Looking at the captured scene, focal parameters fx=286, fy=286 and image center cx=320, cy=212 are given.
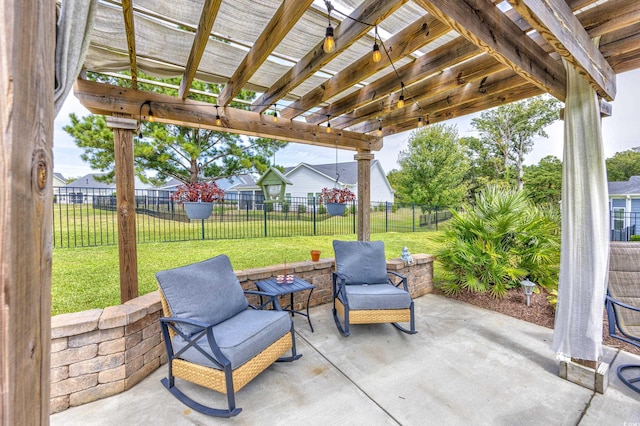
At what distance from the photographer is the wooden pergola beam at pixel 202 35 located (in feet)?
6.15

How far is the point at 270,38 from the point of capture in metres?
2.19

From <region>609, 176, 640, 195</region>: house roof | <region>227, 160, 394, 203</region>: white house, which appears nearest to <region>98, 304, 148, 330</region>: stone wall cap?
<region>227, 160, 394, 203</region>: white house

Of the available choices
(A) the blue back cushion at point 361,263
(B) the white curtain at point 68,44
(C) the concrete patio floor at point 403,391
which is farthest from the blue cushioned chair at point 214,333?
(B) the white curtain at point 68,44

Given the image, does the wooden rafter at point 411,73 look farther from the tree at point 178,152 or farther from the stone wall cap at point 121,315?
the tree at point 178,152

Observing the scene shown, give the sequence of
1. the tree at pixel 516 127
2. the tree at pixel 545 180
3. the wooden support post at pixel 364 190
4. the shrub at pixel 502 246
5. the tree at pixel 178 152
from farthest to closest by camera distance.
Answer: the tree at pixel 516 127 < the tree at pixel 545 180 < the tree at pixel 178 152 < the wooden support post at pixel 364 190 < the shrub at pixel 502 246

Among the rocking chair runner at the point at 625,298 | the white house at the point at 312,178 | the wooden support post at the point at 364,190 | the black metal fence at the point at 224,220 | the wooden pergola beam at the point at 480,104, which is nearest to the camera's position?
the rocking chair runner at the point at 625,298

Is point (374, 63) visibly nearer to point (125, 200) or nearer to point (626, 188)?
point (125, 200)

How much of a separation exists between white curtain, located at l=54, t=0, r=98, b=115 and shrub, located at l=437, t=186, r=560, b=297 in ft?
15.9

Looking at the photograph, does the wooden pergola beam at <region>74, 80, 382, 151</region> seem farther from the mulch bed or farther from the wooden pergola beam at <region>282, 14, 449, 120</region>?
the mulch bed

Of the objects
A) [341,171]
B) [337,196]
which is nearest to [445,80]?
[337,196]

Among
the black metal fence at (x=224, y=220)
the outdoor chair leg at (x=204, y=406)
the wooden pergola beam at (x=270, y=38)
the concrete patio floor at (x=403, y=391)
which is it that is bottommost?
the concrete patio floor at (x=403, y=391)

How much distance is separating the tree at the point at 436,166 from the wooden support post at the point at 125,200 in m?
13.3

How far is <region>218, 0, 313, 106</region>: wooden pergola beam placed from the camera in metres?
1.86

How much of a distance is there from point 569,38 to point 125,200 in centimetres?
416
